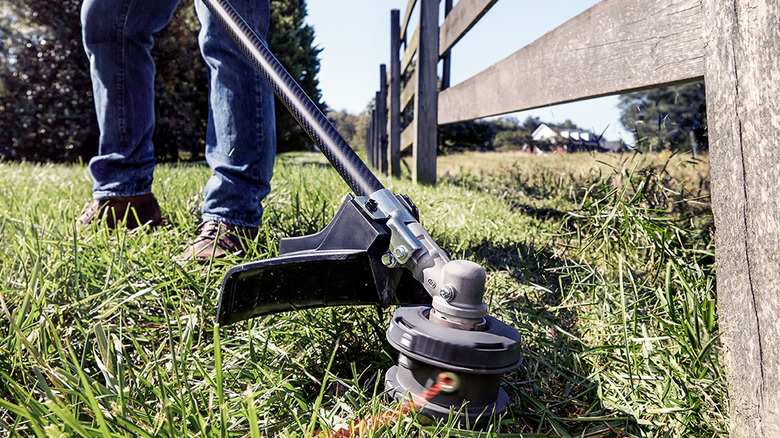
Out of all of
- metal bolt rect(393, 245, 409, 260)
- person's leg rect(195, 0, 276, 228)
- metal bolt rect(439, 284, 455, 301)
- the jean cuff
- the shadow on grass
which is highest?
person's leg rect(195, 0, 276, 228)

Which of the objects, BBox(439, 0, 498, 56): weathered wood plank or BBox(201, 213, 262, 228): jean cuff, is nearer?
BBox(201, 213, 262, 228): jean cuff

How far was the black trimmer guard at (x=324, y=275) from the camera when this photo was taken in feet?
3.10

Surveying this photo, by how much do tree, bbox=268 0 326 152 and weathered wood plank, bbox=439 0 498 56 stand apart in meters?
11.9

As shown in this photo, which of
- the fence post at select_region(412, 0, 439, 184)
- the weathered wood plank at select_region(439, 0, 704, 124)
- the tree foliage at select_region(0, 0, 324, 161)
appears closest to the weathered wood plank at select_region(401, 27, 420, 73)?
the fence post at select_region(412, 0, 439, 184)

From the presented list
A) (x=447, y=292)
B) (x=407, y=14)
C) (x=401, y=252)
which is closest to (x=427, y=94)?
(x=407, y=14)

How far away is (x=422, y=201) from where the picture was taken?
10.2 feet

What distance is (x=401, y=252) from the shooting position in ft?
2.95

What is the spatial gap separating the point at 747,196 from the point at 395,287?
648 millimetres

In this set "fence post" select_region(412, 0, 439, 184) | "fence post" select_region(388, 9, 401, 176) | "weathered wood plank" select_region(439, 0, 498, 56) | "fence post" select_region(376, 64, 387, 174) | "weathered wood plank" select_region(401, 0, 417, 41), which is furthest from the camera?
"fence post" select_region(376, 64, 387, 174)

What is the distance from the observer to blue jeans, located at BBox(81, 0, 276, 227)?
1.72m

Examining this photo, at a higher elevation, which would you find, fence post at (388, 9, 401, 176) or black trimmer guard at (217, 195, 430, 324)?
fence post at (388, 9, 401, 176)

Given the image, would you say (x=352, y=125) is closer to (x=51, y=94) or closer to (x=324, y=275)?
(x=51, y=94)

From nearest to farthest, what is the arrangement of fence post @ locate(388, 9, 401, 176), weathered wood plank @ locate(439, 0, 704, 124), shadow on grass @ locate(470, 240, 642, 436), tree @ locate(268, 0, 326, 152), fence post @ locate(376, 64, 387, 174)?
shadow on grass @ locate(470, 240, 642, 436) → weathered wood plank @ locate(439, 0, 704, 124) → fence post @ locate(388, 9, 401, 176) → fence post @ locate(376, 64, 387, 174) → tree @ locate(268, 0, 326, 152)

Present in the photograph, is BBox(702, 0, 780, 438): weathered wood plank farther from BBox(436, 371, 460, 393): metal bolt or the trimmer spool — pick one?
BBox(436, 371, 460, 393): metal bolt
